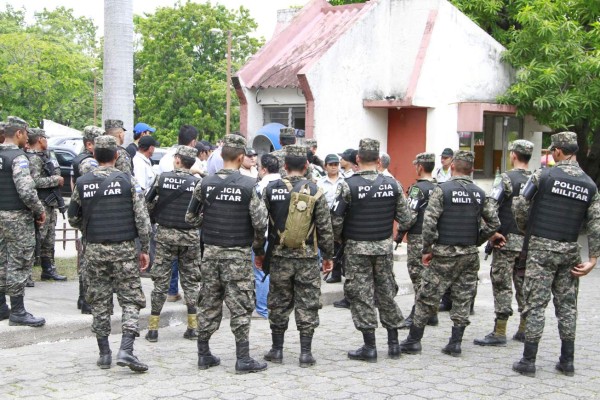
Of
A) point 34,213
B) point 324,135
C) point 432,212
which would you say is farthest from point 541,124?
point 34,213

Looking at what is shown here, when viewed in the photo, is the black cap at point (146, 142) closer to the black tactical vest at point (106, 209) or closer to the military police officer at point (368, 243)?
the black tactical vest at point (106, 209)

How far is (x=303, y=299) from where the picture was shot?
23.3 ft

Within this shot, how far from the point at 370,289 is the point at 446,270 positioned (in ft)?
2.63

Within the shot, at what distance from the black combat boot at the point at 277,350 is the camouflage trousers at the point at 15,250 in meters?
2.71

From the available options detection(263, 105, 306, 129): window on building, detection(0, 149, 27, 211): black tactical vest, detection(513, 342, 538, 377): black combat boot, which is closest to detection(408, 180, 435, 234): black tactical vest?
detection(513, 342, 538, 377): black combat boot

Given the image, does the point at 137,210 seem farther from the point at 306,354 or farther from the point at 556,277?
the point at 556,277

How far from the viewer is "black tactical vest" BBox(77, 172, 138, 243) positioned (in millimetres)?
6820

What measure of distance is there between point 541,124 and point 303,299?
39.5ft

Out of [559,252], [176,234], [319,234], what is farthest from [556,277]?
[176,234]

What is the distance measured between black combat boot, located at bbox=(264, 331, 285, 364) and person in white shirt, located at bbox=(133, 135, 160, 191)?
311cm

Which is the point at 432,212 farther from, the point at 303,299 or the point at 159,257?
the point at 159,257

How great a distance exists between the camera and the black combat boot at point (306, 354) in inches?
278

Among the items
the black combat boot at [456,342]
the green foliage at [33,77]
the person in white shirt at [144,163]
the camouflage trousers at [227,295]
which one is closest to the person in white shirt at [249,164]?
the person in white shirt at [144,163]

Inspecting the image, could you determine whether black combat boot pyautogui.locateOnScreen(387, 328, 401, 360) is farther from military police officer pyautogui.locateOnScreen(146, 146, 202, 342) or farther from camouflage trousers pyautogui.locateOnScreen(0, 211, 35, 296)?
camouflage trousers pyautogui.locateOnScreen(0, 211, 35, 296)
